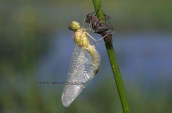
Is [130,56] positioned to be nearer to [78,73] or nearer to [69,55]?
[69,55]

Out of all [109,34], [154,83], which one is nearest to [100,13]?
[109,34]

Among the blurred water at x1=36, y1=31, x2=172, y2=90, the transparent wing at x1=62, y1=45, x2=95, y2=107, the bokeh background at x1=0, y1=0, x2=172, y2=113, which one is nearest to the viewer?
the transparent wing at x1=62, y1=45, x2=95, y2=107

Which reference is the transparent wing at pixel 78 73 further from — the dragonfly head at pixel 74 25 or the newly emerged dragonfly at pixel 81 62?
the dragonfly head at pixel 74 25

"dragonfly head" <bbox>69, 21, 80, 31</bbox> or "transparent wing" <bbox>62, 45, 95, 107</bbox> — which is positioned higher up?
"dragonfly head" <bbox>69, 21, 80, 31</bbox>

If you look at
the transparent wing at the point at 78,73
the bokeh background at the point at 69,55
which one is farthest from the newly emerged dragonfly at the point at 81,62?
the bokeh background at the point at 69,55

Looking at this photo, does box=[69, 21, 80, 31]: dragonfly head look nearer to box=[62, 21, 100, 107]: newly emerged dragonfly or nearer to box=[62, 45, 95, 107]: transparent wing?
box=[62, 21, 100, 107]: newly emerged dragonfly

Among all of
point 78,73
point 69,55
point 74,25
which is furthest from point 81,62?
point 69,55

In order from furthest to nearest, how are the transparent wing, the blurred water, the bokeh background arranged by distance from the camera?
the blurred water → the bokeh background → the transparent wing

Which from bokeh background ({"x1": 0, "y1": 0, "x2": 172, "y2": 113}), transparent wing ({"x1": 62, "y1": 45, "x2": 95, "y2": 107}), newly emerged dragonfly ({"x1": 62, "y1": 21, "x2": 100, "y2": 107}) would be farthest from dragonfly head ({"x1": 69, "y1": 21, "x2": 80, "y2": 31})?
bokeh background ({"x1": 0, "y1": 0, "x2": 172, "y2": 113})
